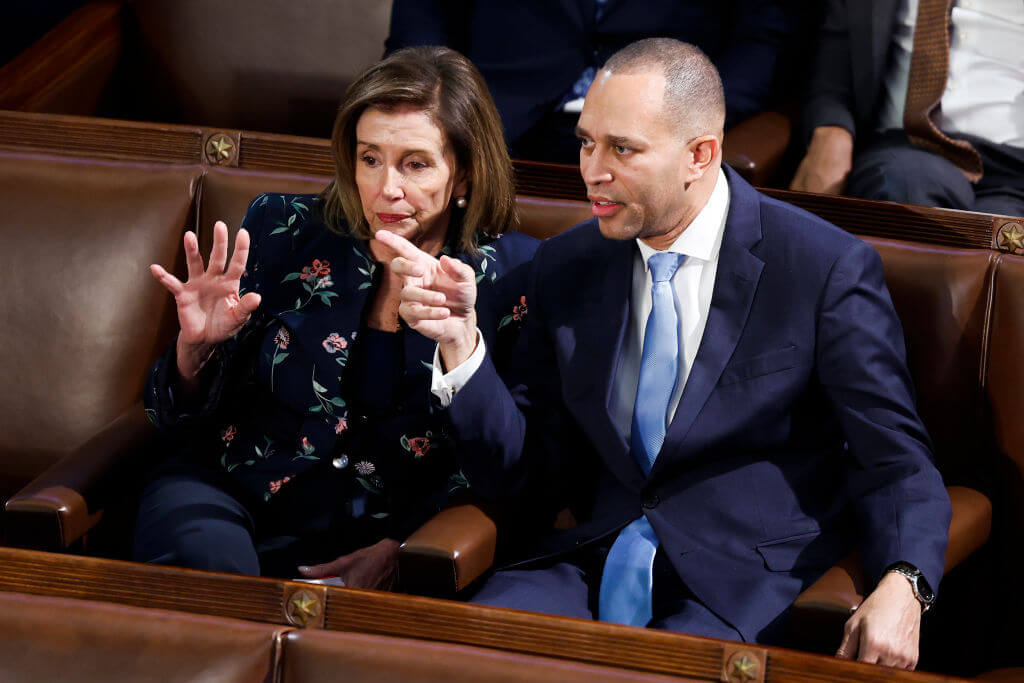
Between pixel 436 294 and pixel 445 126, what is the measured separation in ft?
1.13

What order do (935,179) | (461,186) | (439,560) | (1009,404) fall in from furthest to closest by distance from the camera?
(935,179) → (461,186) → (1009,404) → (439,560)

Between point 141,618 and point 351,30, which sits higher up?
point 351,30

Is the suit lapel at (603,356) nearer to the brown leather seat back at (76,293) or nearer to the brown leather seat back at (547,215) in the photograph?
the brown leather seat back at (547,215)

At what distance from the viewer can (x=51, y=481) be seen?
1447 mm

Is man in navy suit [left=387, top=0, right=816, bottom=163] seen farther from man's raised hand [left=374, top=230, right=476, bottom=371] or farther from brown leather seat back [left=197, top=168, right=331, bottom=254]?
man's raised hand [left=374, top=230, right=476, bottom=371]

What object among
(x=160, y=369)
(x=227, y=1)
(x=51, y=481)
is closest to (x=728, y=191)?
(x=160, y=369)

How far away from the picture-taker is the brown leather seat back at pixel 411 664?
92 cm

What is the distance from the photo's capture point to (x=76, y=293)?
176 cm

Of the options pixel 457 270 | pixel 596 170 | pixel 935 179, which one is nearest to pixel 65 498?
pixel 457 270

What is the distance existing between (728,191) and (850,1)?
0.92m

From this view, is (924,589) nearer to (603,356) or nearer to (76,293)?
(603,356)

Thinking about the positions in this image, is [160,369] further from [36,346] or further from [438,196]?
[438,196]

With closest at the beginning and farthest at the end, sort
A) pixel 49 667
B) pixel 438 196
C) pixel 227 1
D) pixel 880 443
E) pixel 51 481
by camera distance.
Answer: pixel 49 667 → pixel 880 443 → pixel 51 481 → pixel 438 196 → pixel 227 1

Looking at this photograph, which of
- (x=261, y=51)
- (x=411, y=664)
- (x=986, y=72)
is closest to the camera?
(x=411, y=664)
